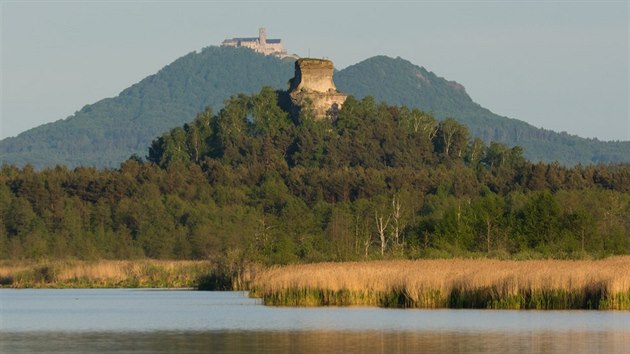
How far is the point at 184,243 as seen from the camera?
96062 mm

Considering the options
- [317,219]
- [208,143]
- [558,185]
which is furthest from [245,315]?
[208,143]

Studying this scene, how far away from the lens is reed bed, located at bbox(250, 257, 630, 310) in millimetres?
42375

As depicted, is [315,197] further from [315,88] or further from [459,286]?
[459,286]

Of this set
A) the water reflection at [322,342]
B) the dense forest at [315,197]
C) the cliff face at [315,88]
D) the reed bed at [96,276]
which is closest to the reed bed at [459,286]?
the water reflection at [322,342]

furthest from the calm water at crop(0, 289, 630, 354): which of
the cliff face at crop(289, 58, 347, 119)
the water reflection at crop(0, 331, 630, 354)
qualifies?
the cliff face at crop(289, 58, 347, 119)

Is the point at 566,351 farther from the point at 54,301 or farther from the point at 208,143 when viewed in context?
the point at 208,143

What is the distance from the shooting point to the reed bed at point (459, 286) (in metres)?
42.4

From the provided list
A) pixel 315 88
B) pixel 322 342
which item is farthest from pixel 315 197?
pixel 322 342

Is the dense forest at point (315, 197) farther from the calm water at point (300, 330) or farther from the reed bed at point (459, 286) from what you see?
the calm water at point (300, 330)

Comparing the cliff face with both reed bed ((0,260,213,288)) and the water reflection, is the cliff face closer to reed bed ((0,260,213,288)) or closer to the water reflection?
reed bed ((0,260,213,288))

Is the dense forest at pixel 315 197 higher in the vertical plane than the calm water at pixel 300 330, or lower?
higher

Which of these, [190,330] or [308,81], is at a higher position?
[308,81]

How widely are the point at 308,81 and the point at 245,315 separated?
87156mm

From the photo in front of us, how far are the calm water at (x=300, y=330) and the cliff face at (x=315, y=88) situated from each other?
79.9 m
